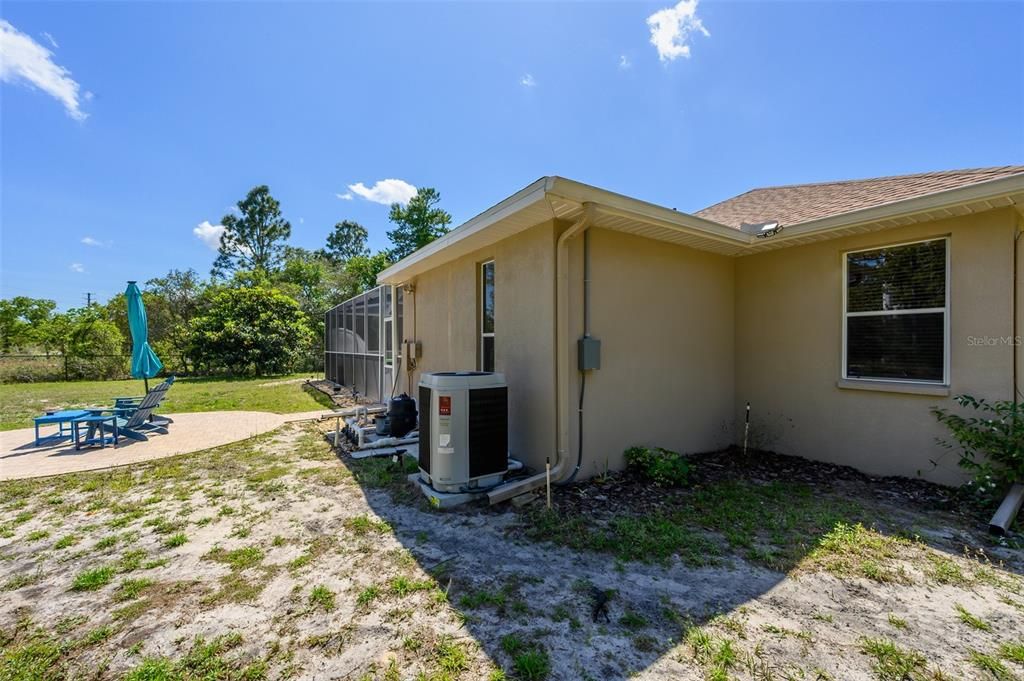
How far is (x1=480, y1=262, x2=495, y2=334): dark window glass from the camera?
5.52 metres

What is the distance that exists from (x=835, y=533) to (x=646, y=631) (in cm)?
217

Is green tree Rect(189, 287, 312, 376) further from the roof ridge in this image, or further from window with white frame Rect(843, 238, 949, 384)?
window with white frame Rect(843, 238, 949, 384)

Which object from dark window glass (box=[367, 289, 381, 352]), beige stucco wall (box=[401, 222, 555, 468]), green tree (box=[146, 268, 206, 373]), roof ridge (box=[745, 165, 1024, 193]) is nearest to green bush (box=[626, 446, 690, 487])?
beige stucco wall (box=[401, 222, 555, 468])

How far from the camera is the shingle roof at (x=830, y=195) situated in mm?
4127

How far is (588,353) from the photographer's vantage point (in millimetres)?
4195

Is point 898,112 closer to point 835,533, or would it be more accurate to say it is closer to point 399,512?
point 835,533

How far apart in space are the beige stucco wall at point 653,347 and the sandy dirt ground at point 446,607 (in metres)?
1.63

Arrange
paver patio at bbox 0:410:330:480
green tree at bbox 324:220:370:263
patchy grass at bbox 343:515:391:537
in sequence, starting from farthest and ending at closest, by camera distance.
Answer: green tree at bbox 324:220:370:263 → paver patio at bbox 0:410:330:480 → patchy grass at bbox 343:515:391:537

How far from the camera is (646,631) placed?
2105mm

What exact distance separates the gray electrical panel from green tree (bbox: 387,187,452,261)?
23.3 meters

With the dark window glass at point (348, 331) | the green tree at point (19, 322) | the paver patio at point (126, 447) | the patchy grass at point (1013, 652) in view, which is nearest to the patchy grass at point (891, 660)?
the patchy grass at point (1013, 652)

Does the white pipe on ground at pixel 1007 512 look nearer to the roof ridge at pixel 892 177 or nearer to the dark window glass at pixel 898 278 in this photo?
the dark window glass at pixel 898 278

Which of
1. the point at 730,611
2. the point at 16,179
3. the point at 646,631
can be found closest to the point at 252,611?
the point at 646,631

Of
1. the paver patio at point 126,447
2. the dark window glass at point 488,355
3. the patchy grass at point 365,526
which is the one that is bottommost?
the paver patio at point 126,447
